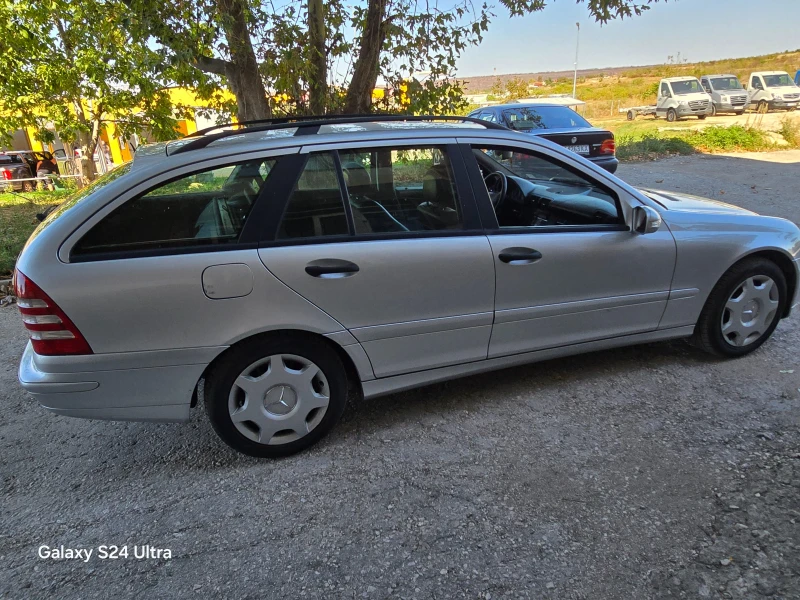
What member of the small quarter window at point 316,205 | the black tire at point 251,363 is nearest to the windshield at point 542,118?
the small quarter window at point 316,205

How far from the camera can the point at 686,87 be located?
24.2 meters

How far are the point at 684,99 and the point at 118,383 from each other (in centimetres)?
2688

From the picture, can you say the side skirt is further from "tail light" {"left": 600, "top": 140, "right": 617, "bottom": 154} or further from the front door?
"tail light" {"left": 600, "top": 140, "right": 617, "bottom": 154}

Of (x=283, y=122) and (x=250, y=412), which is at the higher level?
(x=283, y=122)

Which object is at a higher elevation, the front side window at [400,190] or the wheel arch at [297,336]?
the front side window at [400,190]

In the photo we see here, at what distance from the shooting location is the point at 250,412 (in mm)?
2672

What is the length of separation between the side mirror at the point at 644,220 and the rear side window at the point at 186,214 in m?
2.01

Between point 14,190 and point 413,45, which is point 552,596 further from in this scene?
point 14,190

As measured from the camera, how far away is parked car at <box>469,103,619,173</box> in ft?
30.2

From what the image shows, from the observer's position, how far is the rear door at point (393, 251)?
8.60 feet

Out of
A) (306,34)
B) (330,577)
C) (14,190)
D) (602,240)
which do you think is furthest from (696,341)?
(14,190)

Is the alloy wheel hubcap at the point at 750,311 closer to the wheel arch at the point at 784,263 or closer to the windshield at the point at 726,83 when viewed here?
the wheel arch at the point at 784,263

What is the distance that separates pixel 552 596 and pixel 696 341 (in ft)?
7.62

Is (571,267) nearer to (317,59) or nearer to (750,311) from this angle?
(750,311)
